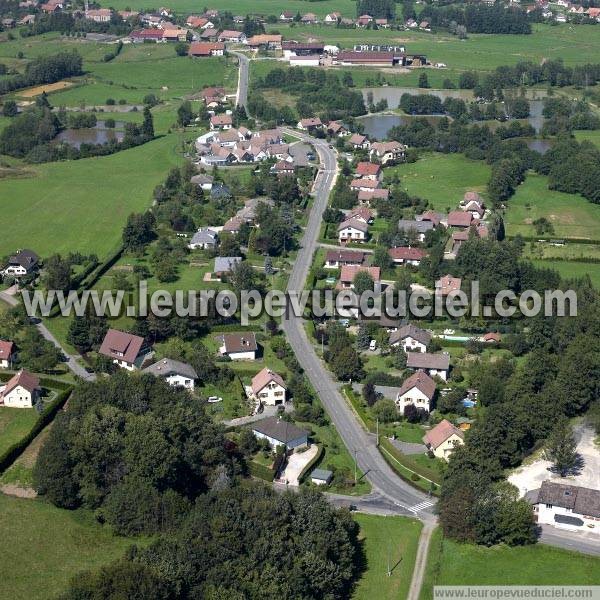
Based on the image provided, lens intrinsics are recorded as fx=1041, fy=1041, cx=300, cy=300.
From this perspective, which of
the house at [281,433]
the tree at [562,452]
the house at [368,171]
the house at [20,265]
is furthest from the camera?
the house at [368,171]

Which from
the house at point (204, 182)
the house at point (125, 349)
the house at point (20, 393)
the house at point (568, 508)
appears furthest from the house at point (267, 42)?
the house at point (568, 508)

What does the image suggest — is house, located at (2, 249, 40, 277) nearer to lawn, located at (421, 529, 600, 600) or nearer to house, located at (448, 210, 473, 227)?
house, located at (448, 210, 473, 227)

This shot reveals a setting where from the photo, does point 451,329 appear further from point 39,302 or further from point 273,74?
point 273,74

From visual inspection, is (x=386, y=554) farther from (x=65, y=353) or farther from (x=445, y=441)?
(x=65, y=353)

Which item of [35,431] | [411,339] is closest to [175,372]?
[35,431]

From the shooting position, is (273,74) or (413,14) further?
(413,14)

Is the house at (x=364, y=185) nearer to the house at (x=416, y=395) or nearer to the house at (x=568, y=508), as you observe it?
the house at (x=416, y=395)

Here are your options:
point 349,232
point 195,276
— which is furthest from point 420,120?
point 195,276
